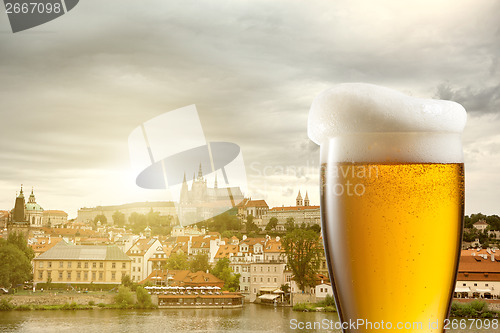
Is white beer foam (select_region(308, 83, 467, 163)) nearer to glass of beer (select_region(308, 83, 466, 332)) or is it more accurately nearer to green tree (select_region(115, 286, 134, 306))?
glass of beer (select_region(308, 83, 466, 332))

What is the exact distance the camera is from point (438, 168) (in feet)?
1.44

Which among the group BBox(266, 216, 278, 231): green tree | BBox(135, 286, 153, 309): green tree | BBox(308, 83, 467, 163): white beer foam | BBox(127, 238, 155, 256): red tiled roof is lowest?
Result: BBox(135, 286, 153, 309): green tree

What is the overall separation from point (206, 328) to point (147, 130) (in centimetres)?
860

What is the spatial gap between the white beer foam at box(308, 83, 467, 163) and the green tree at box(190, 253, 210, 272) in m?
16.3

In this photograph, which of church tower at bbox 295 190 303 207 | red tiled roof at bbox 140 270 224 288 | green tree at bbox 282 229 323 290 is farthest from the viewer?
church tower at bbox 295 190 303 207

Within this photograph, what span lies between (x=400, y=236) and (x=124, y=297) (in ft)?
49.4

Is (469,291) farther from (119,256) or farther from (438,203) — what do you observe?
(438,203)

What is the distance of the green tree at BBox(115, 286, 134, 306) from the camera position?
14.8 metres

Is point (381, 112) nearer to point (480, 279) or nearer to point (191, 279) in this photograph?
point (480, 279)

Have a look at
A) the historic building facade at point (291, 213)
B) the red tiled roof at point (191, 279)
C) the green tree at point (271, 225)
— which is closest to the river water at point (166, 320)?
the red tiled roof at point (191, 279)

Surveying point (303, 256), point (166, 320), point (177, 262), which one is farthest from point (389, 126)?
point (177, 262)

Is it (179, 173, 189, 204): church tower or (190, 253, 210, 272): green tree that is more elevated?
(179, 173, 189, 204): church tower

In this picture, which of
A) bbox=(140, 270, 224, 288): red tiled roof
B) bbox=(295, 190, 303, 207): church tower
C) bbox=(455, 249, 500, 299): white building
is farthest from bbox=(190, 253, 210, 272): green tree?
bbox=(295, 190, 303, 207): church tower

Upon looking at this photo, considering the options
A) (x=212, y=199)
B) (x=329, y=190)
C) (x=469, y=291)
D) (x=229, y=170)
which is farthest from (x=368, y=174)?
(x=212, y=199)
